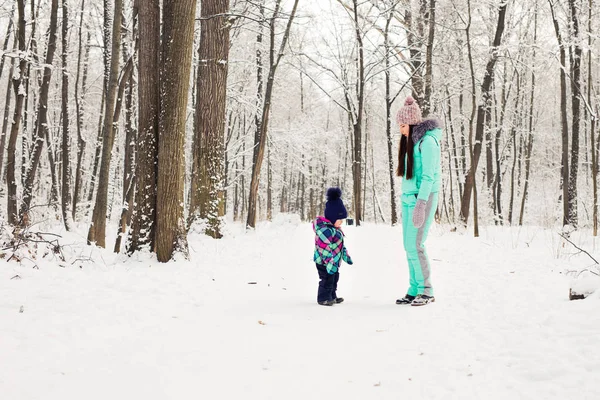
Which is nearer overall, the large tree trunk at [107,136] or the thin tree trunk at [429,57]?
the large tree trunk at [107,136]

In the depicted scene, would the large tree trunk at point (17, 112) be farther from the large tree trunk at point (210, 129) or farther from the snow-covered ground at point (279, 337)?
the snow-covered ground at point (279, 337)

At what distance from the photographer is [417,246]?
4.52 m

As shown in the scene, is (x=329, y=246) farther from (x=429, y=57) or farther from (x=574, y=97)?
(x=574, y=97)

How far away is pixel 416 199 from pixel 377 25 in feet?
44.0

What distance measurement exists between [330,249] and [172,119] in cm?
304

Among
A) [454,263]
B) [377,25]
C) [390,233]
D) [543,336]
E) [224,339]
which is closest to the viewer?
[543,336]

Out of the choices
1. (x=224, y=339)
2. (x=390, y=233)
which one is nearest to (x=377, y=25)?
(x=390, y=233)

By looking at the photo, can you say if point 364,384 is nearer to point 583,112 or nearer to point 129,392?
point 129,392

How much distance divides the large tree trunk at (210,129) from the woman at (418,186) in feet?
16.5

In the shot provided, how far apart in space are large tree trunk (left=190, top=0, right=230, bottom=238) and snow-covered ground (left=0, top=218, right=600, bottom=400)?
2.97m

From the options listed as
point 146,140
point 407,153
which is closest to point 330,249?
point 407,153

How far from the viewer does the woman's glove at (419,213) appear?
4328 mm

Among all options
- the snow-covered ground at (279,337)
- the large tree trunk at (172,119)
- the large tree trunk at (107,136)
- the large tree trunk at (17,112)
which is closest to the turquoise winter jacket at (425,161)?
the snow-covered ground at (279,337)

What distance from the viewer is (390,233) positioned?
12.0 metres
